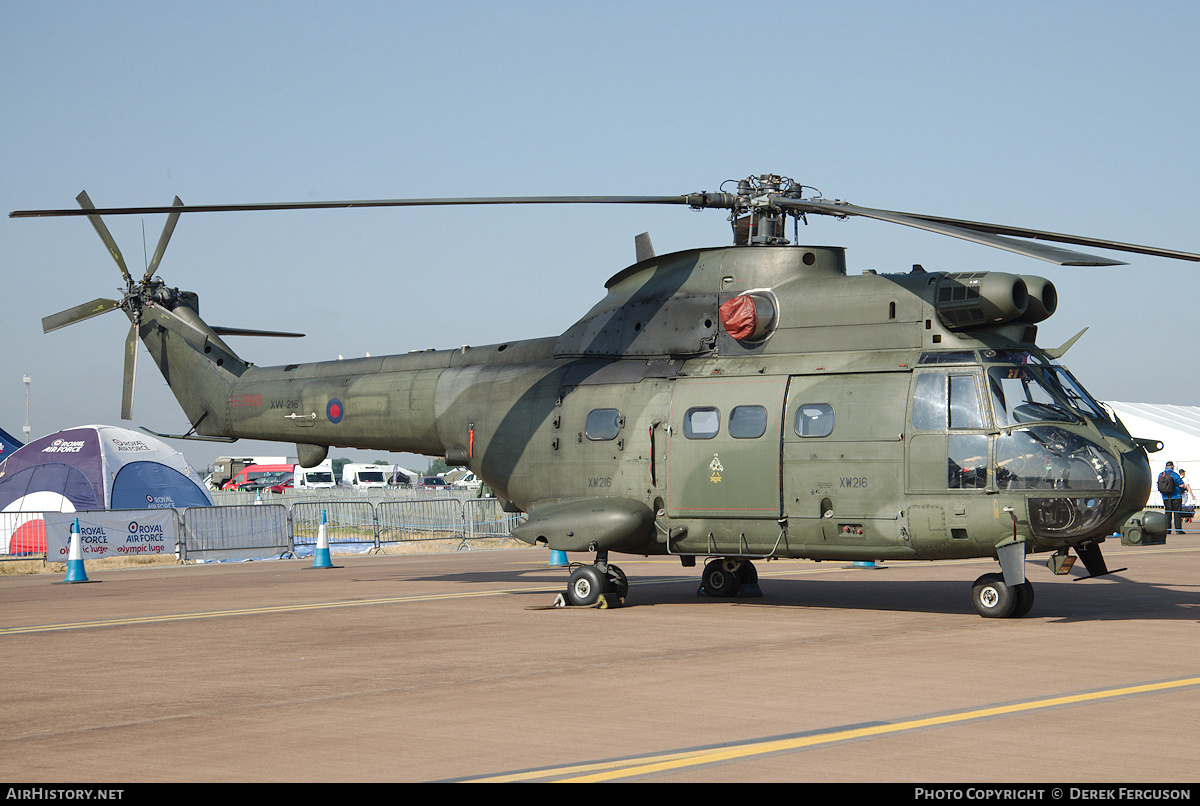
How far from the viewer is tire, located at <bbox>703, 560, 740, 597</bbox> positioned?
17.9 metres

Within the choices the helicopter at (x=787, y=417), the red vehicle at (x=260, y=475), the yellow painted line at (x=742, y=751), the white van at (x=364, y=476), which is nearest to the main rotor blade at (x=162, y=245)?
the helicopter at (x=787, y=417)

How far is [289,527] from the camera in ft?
110

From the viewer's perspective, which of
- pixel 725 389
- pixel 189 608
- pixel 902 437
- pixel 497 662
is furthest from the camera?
pixel 189 608

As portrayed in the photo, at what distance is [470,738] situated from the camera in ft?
26.1

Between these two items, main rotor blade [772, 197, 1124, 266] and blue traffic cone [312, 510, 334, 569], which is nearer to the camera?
main rotor blade [772, 197, 1124, 266]

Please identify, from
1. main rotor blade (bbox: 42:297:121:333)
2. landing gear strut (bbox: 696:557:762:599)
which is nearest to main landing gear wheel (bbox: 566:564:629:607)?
landing gear strut (bbox: 696:557:762:599)

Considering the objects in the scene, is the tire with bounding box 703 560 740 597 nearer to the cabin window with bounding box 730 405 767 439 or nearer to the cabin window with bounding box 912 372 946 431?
the cabin window with bounding box 730 405 767 439

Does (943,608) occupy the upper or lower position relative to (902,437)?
lower

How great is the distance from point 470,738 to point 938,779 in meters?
3.06

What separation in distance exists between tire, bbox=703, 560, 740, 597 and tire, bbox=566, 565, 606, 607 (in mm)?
2114

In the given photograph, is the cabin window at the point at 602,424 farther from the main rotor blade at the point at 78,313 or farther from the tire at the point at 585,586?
the main rotor blade at the point at 78,313

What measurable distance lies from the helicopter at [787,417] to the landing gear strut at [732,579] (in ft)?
0.10

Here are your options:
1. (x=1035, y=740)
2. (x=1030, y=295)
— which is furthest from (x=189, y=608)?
(x=1035, y=740)

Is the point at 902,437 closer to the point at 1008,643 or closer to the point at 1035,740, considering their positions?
the point at 1008,643
